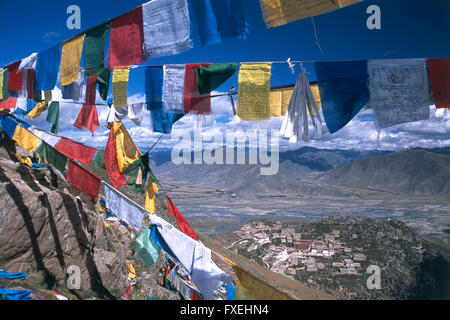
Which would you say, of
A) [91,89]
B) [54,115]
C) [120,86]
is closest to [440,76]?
[120,86]

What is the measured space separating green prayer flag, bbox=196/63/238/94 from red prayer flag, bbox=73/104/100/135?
189 inches

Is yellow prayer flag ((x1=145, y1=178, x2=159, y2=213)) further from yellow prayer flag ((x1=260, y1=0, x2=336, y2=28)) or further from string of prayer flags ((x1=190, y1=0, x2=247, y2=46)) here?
yellow prayer flag ((x1=260, y1=0, x2=336, y2=28))

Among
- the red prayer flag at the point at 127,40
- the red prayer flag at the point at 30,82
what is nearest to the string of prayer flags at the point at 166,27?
the red prayer flag at the point at 127,40

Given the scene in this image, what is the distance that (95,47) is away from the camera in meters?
4.28

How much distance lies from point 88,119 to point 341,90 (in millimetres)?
6842

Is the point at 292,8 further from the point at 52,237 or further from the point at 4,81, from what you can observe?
the point at 4,81

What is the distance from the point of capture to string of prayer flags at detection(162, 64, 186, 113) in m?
4.09

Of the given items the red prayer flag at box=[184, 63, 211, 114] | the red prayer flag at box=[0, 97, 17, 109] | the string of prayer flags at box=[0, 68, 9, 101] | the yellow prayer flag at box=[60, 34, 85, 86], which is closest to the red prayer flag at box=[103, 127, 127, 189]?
the yellow prayer flag at box=[60, 34, 85, 86]

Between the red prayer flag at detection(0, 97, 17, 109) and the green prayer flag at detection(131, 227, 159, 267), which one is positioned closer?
the green prayer flag at detection(131, 227, 159, 267)

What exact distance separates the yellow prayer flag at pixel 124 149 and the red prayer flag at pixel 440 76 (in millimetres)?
5185

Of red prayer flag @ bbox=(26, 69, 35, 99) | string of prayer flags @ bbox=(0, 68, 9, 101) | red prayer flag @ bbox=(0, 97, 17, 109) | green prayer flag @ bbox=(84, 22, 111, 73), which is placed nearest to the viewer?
green prayer flag @ bbox=(84, 22, 111, 73)

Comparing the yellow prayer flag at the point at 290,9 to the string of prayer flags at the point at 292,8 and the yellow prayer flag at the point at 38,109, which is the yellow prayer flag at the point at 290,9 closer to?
the string of prayer flags at the point at 292,8

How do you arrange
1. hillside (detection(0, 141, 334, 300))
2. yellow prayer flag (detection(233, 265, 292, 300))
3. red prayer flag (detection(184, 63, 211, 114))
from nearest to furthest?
yellow prayer flag (detection(233, 265, 292, 300)), red prayer flag (detection(184, 63, 211, 114)), hillside (detection(0, 141, 334, 300))
